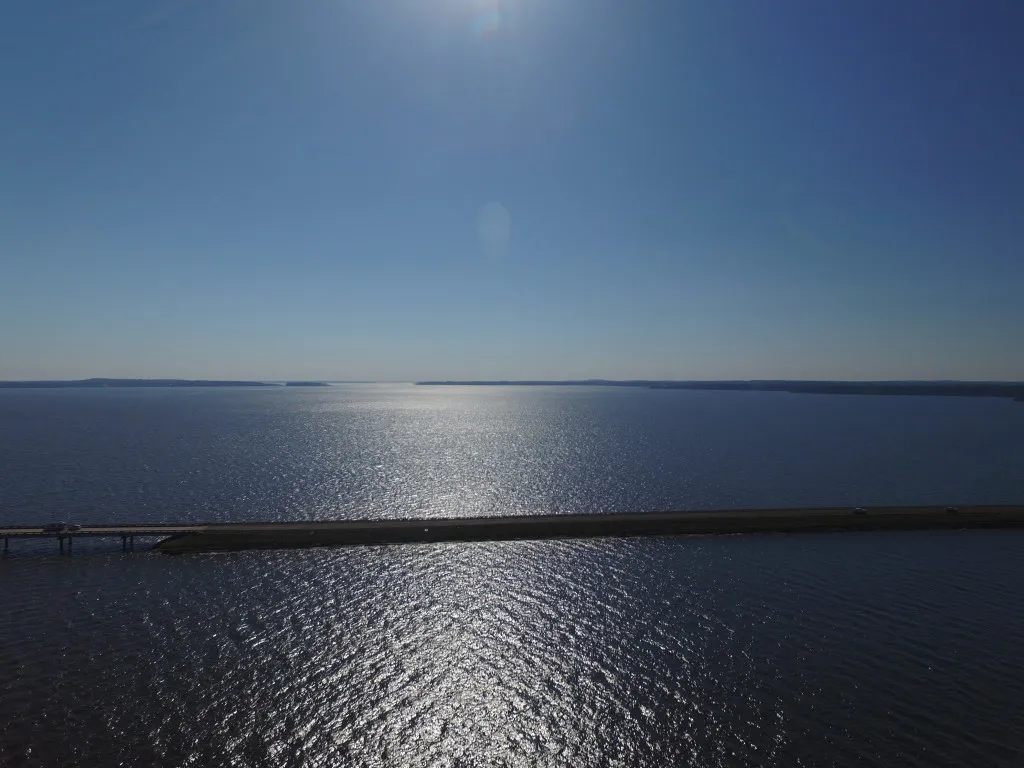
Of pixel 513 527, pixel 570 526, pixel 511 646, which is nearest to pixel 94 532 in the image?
pixel 513 527

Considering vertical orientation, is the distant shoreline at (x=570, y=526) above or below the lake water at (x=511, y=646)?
above

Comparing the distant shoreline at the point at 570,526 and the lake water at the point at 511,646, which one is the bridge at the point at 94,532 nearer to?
the distant shoreline at the point at 570,526

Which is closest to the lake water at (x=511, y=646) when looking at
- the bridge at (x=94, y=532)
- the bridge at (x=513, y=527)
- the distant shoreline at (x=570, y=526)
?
the bridge at (x=94, y=532)

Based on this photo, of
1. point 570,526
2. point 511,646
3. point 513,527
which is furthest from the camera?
point 570,526

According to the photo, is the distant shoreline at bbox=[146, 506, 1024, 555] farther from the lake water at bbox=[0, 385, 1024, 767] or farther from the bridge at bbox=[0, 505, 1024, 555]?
the lake water at bbox=[0, 385, 1024, 767]

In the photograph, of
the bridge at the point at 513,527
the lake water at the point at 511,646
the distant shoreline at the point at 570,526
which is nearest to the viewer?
the lake water at the point at 511,646

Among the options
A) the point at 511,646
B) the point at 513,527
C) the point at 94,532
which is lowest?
the point at 511,646

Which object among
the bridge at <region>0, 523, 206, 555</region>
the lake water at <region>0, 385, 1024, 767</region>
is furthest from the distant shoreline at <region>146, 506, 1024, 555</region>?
the lake water at <region>0, 385, 1024, 767</region>

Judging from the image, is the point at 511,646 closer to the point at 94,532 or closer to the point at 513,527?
the point at 513,527

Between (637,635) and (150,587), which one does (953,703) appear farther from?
(150,587)
